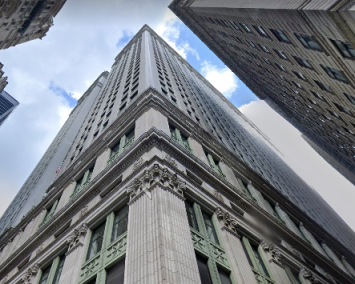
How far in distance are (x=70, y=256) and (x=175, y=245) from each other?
328 inches

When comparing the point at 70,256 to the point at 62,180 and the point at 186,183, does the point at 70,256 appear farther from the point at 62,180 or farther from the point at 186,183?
the point at 62,180

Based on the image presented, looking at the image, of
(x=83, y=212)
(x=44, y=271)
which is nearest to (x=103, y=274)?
(x=83, y=212)

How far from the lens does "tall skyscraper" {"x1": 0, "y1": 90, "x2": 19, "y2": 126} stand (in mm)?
181025

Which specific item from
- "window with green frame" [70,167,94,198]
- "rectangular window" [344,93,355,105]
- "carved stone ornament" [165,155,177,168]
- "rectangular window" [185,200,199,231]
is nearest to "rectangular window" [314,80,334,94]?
"rectangular window" [344,93,355,105]

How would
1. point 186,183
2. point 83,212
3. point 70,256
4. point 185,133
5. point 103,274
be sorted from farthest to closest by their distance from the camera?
point 185,133
point 83,212
point 186,183
point 70,256
point 103,274

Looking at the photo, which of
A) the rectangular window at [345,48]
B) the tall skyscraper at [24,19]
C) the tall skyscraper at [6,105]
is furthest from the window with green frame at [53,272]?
the tall skyscraper at [6,105]

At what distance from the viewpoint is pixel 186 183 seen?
59.7ft

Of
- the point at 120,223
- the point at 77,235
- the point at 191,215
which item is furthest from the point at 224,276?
the point at 77,235

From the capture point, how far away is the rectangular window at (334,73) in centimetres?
2069

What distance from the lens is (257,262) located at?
59.1ft

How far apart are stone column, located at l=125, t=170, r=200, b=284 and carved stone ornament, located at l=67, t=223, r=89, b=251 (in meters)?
4.55

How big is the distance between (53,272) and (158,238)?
10.2m

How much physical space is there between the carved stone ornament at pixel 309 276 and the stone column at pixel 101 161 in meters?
18.0

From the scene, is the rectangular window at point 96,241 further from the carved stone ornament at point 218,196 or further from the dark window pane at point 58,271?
the carved stone ornament at point 218,196
